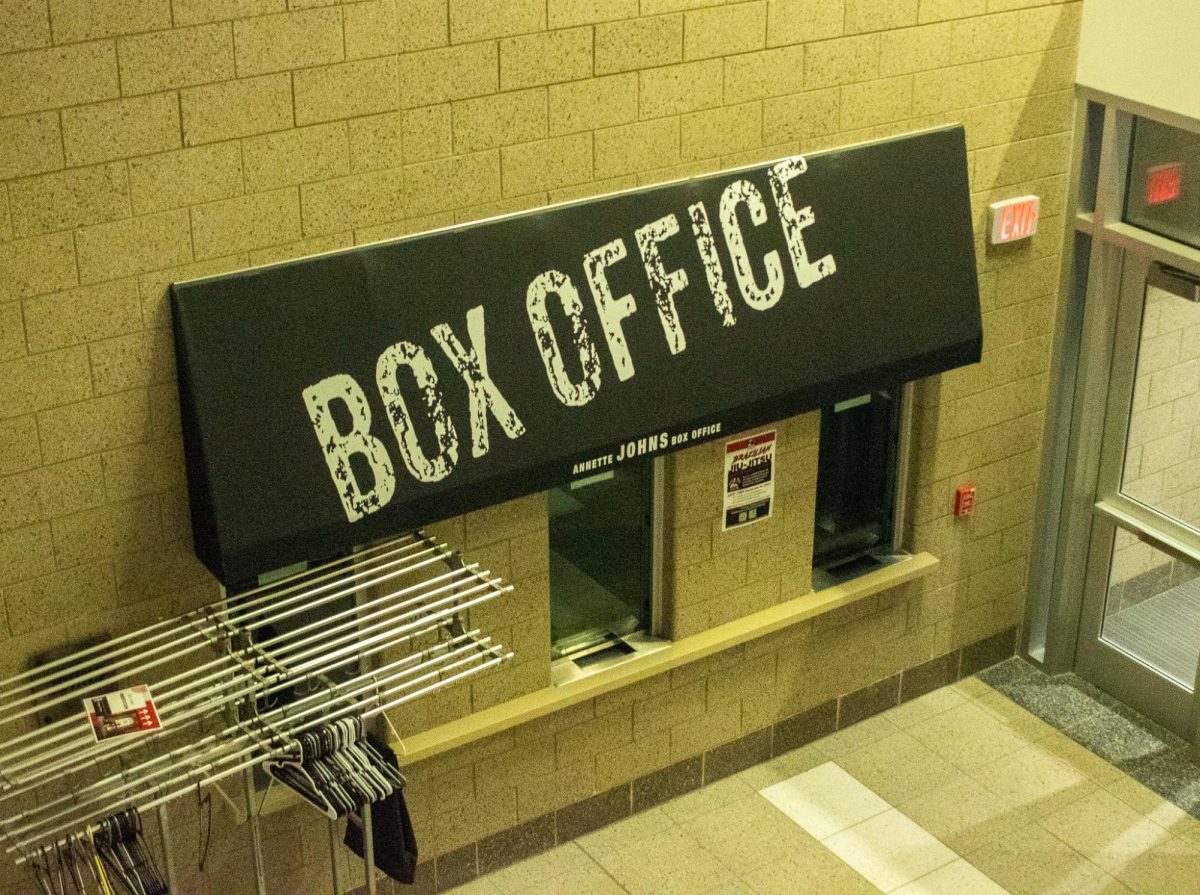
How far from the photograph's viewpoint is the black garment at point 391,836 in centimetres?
564

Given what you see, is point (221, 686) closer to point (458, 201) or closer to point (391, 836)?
point (391, 836)

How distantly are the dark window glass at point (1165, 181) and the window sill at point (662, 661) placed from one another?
1.77 metres

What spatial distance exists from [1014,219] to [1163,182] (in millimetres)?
631

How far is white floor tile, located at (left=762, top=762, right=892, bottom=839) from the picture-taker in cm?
707

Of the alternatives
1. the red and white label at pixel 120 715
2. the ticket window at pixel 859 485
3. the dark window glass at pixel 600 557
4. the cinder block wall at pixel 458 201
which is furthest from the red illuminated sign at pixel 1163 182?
the red and white label at pixel 120 715

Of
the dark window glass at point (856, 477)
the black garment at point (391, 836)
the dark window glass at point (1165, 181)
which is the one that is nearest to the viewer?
the black garment at point (391, 836)

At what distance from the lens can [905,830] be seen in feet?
23.0

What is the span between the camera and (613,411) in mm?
6000

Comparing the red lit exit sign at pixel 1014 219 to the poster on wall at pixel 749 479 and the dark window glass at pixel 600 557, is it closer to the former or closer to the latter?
the poster on wall at pixel 749 479

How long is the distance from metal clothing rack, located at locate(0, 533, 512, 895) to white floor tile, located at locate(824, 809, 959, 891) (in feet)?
6.57

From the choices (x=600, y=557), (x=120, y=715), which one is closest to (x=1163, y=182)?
(x=600, y=557)

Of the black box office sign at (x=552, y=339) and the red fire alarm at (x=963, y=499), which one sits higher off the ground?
the black box office sign at (x=552, y=339)

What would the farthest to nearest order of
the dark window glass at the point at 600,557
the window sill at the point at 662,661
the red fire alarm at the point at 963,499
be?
the red fire alarm at the point at 963,499 < the dark window glass at the point at 600,557 < the window sill at the point at 662,661

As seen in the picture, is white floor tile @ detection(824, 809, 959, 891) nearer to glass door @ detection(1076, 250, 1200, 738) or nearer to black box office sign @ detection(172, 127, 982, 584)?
glass door @ detection(1076, 250, 1200, 738)
